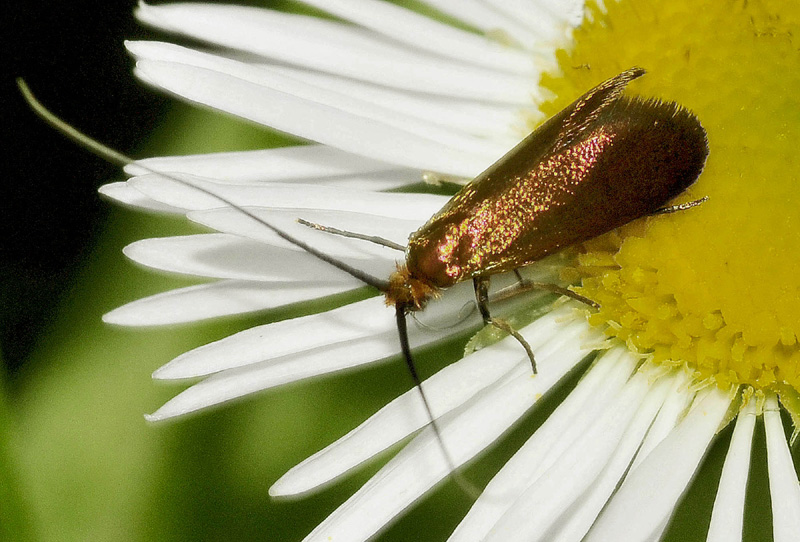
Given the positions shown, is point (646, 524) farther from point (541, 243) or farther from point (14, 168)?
point (14, 168)

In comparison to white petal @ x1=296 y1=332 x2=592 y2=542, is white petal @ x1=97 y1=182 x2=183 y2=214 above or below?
above

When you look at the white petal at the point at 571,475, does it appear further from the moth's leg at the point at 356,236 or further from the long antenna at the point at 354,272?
the moth's leg at the point at 356,236

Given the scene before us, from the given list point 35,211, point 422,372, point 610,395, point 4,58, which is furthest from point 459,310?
point 4,58

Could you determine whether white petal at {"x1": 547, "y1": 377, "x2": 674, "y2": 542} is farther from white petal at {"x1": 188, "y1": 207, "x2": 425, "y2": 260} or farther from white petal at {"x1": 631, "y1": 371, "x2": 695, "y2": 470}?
white petal at {"x1": 188, "y1": 207, "x2": 425, "y2": 260}

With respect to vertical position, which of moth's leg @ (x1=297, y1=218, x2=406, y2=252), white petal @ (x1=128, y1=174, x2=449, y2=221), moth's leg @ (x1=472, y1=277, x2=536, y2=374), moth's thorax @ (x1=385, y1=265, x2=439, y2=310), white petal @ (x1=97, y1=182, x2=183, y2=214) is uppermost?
white petal @ (x1=97, y1=182, x2=183, y2=214)

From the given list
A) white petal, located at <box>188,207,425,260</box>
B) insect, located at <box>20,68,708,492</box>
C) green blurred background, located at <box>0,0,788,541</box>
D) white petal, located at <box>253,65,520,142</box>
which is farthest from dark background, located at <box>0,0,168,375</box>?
white petal, located at <box>188,207,425,260</box>

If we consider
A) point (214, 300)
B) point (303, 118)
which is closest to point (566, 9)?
point (303, 118)

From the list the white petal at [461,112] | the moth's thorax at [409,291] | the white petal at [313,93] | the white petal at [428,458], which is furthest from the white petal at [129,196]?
the white petal at [428,458]

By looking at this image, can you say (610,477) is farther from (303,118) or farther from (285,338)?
(303,118)
